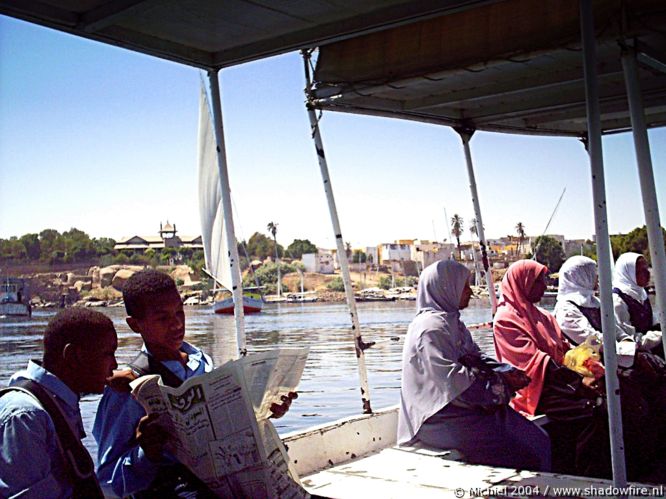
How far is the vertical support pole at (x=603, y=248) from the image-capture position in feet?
10.2

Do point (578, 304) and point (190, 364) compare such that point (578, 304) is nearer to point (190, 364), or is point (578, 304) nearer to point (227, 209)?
point (227, 209)

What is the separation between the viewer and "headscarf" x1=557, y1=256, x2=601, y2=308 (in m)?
5.16

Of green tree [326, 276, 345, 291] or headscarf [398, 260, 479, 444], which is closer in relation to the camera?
headscarf [398, 260, 479, 444]

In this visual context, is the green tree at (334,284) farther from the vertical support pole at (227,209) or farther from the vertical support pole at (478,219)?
the vertical support pole at (227,209)

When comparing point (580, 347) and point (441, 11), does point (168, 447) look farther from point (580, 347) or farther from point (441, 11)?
point (580, 347)

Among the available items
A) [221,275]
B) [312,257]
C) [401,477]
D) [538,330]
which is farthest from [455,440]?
[312,257]

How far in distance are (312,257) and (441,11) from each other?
8531 cm

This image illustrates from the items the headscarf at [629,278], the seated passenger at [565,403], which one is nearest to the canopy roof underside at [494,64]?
the headscarf at [629,278]

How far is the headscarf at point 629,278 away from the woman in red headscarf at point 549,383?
3.50ft

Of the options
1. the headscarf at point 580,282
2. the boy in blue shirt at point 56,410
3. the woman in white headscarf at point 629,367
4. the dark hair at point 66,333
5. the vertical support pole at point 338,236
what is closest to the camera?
the boy in blue shirt at point 56,410

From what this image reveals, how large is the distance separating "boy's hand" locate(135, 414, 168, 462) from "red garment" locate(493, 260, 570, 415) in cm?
256

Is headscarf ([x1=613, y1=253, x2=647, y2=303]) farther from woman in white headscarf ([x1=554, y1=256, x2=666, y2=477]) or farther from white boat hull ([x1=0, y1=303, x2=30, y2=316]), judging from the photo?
white boat hull ([x1=0, y1=303, x2=30, y2=316])

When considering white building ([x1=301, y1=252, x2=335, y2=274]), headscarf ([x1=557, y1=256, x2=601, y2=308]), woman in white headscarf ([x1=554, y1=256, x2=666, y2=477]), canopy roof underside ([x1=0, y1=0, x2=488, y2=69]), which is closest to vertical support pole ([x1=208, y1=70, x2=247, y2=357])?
canopy roof underside ([x1=0, y1=0, x2=488, y2=69])

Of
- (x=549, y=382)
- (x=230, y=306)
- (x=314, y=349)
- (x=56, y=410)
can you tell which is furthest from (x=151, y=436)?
(x=230, y=306)
